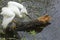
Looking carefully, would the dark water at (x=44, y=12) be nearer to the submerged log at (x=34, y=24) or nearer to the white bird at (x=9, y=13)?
the submerged log at (x=34, y=24)

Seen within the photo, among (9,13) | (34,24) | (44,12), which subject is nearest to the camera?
(9,13)

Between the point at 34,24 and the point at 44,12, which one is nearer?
the point at 34,24

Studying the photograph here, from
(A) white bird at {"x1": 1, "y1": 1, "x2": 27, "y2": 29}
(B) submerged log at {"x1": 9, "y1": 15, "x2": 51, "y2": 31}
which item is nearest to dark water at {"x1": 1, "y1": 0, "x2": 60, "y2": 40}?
(B) submerged log at {"x1": 9, "y1": 15, "x2": 51, "y2": 31}

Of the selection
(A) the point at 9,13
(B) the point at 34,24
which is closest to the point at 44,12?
(B) the point at 34,24

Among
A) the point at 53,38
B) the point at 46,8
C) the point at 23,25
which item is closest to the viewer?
the point at 53,38

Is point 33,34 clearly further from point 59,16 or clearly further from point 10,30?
point 59,16

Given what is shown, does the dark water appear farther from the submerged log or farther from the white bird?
the white bird

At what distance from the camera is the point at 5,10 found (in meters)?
3.79

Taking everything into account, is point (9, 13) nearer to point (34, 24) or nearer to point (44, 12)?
point (34, 24)

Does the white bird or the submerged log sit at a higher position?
the white bird

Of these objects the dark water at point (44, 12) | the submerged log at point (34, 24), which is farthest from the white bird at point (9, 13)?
the dark water at point (44, 12)

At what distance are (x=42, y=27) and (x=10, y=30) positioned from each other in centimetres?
54

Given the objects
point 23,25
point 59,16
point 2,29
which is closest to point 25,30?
point 23,25

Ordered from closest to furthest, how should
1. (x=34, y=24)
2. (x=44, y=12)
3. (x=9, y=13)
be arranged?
(x=9, y=13) < (x=34, y=24) < (x=44, y=12)
